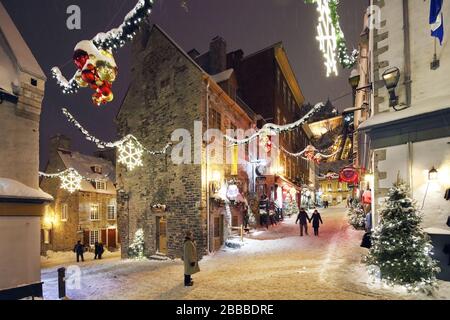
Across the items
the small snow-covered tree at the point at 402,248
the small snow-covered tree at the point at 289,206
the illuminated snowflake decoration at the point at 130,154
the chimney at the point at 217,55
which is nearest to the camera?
the small snow-covered tree at the point at 402,248

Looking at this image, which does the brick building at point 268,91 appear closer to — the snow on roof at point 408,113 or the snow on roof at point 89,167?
the snow on roof at point 408,113

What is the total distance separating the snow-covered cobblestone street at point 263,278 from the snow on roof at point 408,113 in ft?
14.8

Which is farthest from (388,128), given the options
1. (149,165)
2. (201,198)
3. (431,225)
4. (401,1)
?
(149,165)

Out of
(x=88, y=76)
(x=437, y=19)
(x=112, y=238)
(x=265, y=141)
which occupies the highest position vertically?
(x=437, y=19)

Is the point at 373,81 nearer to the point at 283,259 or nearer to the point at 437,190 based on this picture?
the point at 437,190

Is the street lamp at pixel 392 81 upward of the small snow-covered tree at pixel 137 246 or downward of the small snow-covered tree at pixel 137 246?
upward

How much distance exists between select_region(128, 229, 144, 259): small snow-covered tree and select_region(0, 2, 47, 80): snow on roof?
37.1 ft

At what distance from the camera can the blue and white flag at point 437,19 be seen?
736 centimetres

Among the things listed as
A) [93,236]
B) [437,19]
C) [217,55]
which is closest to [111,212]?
[93,236]

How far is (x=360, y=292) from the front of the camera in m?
7.34

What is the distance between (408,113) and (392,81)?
3.86 feet

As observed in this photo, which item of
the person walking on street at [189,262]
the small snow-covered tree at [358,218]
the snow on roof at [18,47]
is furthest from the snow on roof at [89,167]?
the small snow-covered tree at [358,218]

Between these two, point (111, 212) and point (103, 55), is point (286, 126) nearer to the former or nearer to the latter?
point (103, 55)

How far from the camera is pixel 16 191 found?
8148mm
